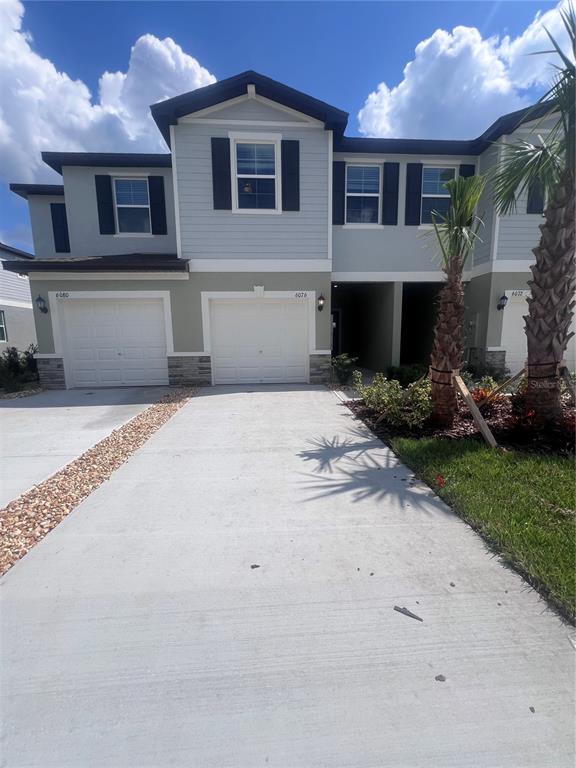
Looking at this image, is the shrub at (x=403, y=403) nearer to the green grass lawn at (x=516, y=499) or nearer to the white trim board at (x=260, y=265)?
the green grass lawn at (x=516, y=499)

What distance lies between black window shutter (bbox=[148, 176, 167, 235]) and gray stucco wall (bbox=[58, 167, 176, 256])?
4.5 inches

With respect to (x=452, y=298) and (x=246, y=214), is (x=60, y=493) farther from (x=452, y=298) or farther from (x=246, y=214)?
(x=246, y=214)

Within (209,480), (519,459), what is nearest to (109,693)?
(209,480)

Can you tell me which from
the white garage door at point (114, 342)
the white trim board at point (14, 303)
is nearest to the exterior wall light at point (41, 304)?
the white garage door at point (114, 342)

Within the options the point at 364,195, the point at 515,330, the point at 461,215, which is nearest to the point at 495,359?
the point at 515,330

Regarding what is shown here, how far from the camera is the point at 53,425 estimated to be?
236 inches

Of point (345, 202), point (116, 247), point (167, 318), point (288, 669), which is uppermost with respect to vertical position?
point (345, 202)

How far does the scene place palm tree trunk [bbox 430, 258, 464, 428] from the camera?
4.96 metres

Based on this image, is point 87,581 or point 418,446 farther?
point 418,446

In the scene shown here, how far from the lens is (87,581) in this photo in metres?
2.34

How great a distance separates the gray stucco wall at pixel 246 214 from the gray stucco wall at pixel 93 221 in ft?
5.55

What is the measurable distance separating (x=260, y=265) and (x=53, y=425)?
5785 millimetres

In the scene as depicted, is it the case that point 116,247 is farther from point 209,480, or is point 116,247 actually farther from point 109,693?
point 109,693

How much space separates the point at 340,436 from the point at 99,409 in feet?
16.4
